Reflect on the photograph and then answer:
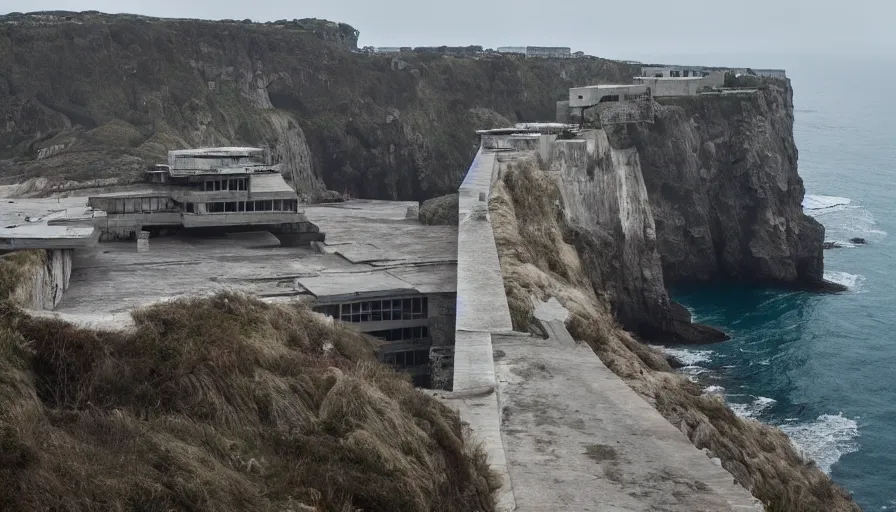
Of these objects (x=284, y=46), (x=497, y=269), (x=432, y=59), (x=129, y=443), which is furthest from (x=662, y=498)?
(x=432, y=59)

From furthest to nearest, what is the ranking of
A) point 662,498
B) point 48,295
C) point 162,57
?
1. point 162,57
2. point 48,295
3. point 662,498

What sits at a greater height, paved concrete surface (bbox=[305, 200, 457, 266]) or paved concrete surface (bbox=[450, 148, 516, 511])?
paved concrete surface (bbox=[450, 148, 516, 511])

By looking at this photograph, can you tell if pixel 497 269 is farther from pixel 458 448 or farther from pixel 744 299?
pixel 744 299

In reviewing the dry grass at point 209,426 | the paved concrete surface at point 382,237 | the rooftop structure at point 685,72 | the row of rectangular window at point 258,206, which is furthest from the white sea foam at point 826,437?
the rooftop structure at point 685,72

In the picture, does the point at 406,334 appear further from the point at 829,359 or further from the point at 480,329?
the point at 829,359

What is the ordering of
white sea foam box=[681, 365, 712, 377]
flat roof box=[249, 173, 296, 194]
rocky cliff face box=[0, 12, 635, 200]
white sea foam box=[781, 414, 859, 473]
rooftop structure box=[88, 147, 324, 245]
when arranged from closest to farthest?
white sea foam box=[781, 414, 859, 473]
rooftop structure box=[88, 147, 324, 245]
flat roof box=[249, 173, 296, 194]
white sea foam box=[681, 365, 712, 377]
rocky cliff face box=[0, 12, 635, 200]

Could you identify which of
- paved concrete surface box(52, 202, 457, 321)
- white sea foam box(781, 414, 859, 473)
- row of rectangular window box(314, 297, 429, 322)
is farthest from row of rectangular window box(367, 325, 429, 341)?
white sea foam box(781, 414, 859, 473)

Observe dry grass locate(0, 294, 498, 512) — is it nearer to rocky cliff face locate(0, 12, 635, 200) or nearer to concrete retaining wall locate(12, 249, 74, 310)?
concrete retaining wall locate(12, 249, 74, 310)
